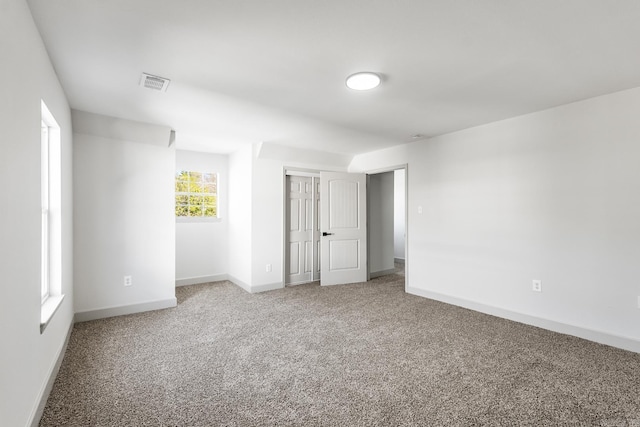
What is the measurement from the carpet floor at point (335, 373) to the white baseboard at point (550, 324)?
12cm

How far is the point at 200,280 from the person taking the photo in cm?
534

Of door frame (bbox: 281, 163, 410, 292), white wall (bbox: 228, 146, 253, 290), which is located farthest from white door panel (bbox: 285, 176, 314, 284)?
white wall (bbox: 228, 146, 253, 290)

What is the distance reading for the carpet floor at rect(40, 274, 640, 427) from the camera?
72.2 inches

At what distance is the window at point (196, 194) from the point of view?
5266 mm

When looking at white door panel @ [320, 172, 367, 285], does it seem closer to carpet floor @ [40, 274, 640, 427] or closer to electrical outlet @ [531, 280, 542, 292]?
carpet floor @ [40, 274, 640, 427]

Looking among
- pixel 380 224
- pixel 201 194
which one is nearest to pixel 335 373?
pixel 380 224

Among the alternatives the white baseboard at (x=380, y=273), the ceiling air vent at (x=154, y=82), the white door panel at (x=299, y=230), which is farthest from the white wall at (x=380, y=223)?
the ceiling air vent at (x=154, y=82)

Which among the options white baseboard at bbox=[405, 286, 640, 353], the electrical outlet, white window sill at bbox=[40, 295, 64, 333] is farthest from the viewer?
the electrical outlet

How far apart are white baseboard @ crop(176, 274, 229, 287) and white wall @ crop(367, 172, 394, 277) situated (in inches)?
112

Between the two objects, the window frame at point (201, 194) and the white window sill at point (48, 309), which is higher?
the window frame at point (201, 194)

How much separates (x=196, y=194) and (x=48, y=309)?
3.31 m

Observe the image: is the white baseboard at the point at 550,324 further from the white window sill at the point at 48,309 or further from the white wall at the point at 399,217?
the white window sill at the point at 48,309

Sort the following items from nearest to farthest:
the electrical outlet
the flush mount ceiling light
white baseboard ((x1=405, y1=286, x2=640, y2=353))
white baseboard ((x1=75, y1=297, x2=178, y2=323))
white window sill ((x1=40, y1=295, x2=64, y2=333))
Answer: white window sill ((x1=40, y1=295, x2=64, y2=333)), the flush mount ceiling light, white baseboard ((x1=405, y1=286, x2=640, y2=353)), the electrical outlet, white baseboard ((x1=75, y1=297, x2=178, y2=323))

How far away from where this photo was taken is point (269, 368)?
7.86 feet
